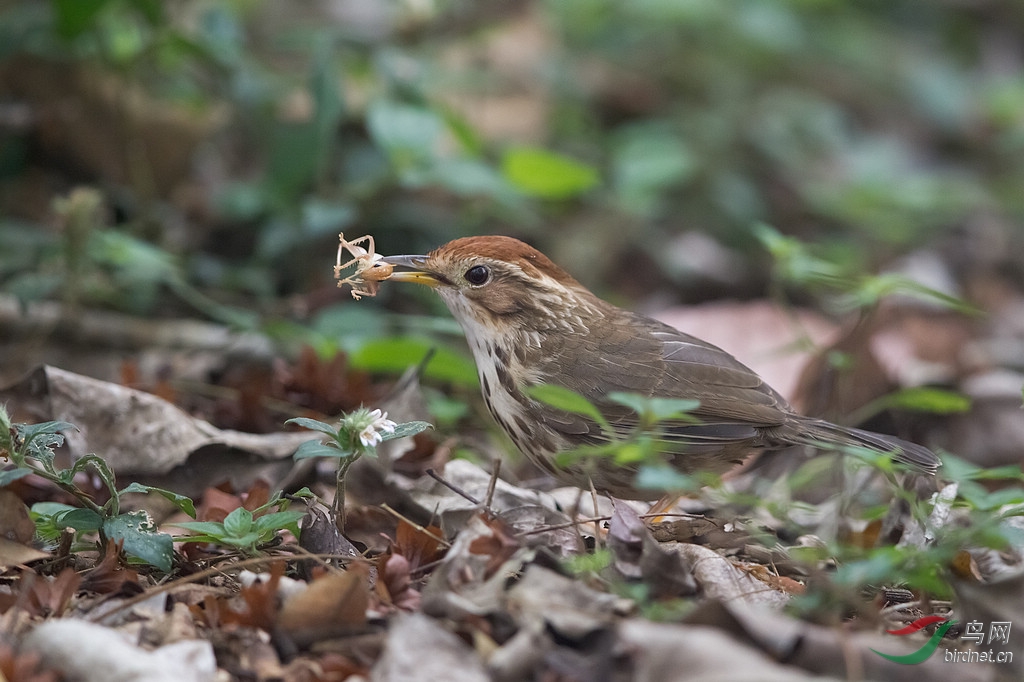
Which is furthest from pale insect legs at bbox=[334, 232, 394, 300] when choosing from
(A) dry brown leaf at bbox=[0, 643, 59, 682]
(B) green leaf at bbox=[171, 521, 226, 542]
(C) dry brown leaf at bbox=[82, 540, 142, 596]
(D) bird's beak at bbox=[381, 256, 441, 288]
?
(A) dry brown leaf at bbox=[0, 643, 59, 682]

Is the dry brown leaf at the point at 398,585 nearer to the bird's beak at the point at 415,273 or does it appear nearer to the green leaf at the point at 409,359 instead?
the bird's beak at the point at 415,273

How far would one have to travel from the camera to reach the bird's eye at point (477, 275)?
404cm

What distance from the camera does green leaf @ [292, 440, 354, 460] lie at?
9.47 feet

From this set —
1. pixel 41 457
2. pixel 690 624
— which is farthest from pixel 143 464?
pixel 690 624

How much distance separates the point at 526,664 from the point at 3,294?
3944 millimetres

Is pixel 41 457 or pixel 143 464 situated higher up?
pixel 41 457

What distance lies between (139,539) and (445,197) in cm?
422

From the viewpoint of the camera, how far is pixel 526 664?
2.48 meters

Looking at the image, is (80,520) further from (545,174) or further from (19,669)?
(545,174)

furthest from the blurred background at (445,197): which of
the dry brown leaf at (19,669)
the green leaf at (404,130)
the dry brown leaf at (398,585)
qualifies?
the dry brown leaf at (19,669)

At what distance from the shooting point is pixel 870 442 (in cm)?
376

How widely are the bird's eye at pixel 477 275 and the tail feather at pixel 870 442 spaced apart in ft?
4.29

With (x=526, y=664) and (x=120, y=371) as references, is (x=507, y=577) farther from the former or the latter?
(x=120, y=371)

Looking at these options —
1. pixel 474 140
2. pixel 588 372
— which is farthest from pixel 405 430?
pixel 474 140
